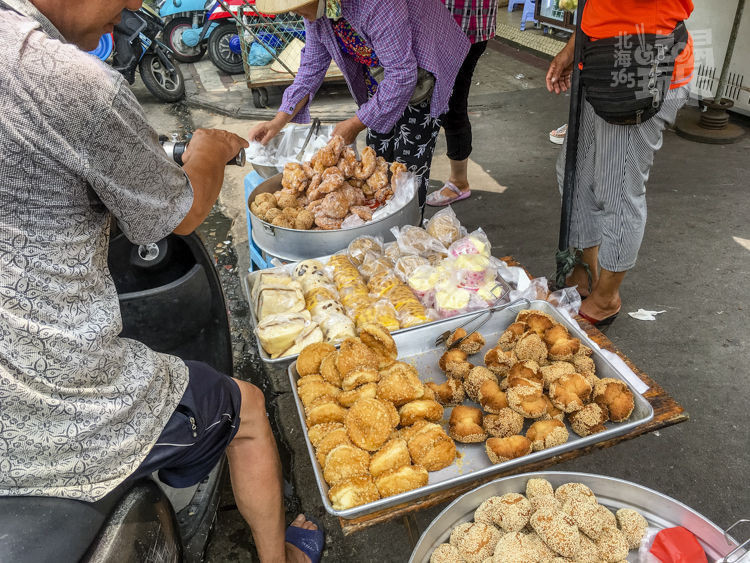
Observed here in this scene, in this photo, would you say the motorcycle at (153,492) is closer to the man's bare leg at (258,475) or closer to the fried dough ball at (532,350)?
the man's bare leg at (258,475)

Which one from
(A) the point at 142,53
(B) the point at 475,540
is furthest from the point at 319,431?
(A) the point at 142,53

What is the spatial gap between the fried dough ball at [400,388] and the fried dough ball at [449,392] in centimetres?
8

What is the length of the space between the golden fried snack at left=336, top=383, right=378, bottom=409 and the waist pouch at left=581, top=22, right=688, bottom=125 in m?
1.56

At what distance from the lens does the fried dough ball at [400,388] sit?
1.63 m

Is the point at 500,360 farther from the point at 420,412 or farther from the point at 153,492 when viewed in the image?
the point at 153,492

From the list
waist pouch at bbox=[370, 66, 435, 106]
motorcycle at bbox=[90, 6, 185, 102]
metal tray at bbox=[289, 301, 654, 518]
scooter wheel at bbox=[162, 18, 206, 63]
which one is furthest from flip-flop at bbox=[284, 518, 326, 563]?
scooter wheel at bbox=[162, 18, 206, 63]

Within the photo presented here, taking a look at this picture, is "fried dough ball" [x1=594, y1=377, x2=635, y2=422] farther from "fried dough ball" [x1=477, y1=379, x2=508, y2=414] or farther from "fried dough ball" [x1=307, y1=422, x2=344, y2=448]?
"fried dough ball" [x1=307, y1=422, x2=344, y2=448]

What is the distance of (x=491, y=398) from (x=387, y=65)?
1676 mm

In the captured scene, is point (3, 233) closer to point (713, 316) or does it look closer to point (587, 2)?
point (587, 2)

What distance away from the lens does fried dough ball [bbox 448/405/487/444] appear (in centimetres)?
158

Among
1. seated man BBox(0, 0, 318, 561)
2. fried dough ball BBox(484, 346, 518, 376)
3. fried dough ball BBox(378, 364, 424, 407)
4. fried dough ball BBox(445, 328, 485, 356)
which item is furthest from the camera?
fried dough ball BBox(445, 328, 485, 356)

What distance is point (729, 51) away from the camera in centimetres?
483

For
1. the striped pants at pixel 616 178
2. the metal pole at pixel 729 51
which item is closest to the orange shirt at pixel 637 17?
the striped pants at pixel 616 178

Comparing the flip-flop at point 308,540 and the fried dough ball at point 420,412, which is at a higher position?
the fried dough ball at point 420,412
